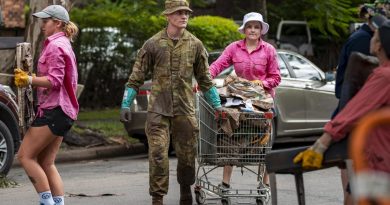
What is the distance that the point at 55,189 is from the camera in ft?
28.6

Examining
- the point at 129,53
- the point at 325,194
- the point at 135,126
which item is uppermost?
the point at 129,53

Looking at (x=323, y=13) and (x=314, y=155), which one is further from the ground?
(x=323, y=13)

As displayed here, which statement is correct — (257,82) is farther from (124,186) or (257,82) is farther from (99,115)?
(99,115)

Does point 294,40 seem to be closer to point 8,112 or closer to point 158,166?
point 8,112

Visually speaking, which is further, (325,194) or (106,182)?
(106,182)

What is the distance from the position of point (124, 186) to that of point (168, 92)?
2813 mm

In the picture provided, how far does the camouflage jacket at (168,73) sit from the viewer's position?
29.7 feet

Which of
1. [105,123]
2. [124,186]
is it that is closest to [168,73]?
[124,186]

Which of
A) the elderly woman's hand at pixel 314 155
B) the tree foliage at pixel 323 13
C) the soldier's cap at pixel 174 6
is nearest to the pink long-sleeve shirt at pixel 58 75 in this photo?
the soldier's cap at pixel 174 6

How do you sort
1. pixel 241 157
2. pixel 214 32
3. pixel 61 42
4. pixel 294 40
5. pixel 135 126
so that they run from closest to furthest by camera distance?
pixel 61 42 < pixel 241 157 < pixel 135 126 < pixel 214 32 < pixel 294 40

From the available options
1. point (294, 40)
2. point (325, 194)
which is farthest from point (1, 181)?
point (294, 40)

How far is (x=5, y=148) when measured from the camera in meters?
11.8

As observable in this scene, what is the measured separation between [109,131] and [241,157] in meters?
7.78

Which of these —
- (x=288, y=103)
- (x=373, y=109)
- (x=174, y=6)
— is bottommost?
(x=373, y=109)
